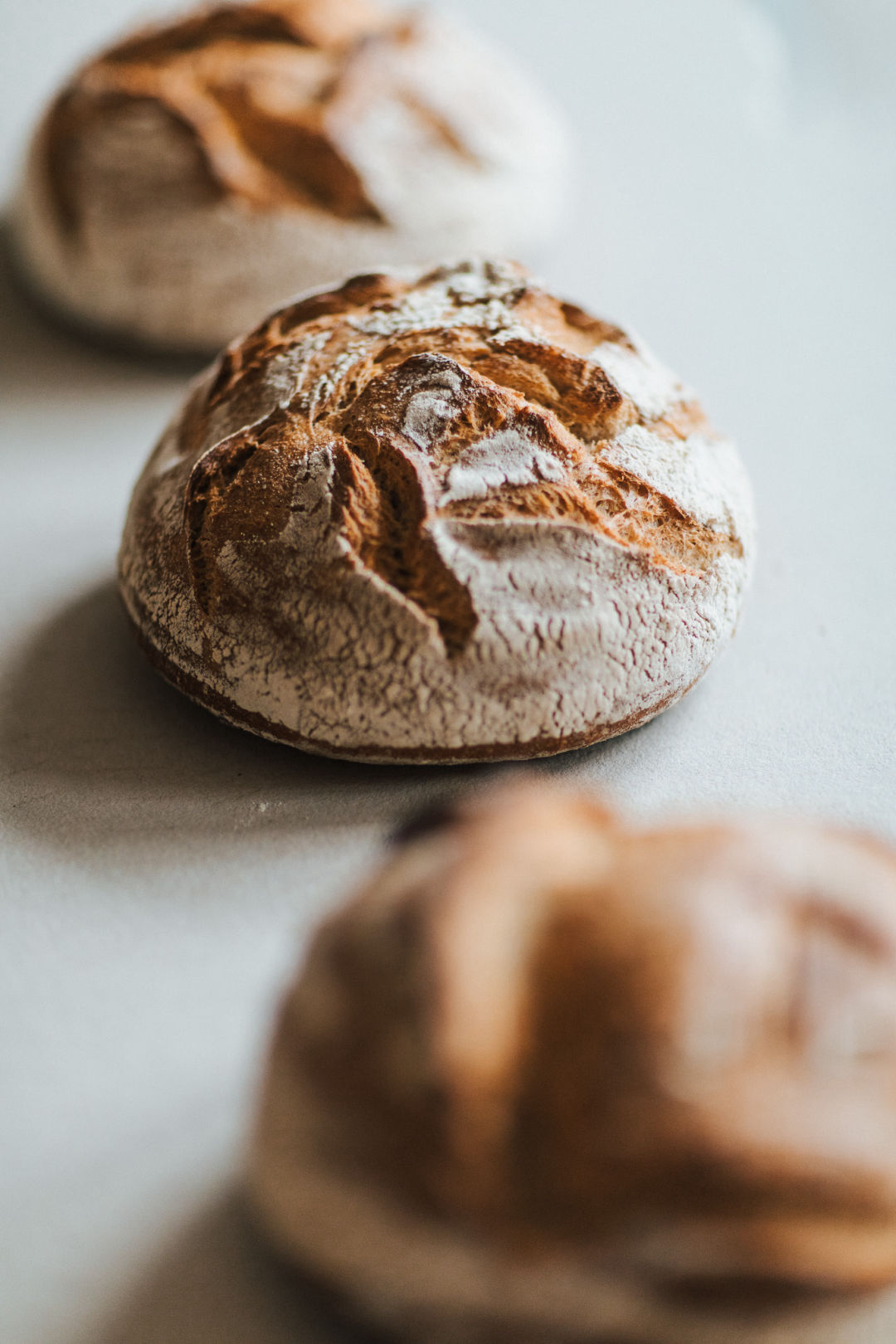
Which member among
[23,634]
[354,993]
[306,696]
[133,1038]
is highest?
[354,993]

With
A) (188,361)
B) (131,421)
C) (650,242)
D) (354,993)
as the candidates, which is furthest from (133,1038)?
(650,242)

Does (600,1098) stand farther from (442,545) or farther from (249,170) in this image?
(249,170)

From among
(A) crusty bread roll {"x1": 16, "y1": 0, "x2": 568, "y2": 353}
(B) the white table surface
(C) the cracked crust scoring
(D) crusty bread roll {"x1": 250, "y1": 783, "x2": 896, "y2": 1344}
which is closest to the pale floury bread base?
(D) crusty bread roll {"x1": 250, "y1": 783, "x2": 896, "y2": 1344}

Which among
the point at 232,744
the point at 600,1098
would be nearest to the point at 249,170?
the point at 232,744

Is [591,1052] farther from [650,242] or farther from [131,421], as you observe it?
[650,242]

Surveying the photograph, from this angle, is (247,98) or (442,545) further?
(247,98)

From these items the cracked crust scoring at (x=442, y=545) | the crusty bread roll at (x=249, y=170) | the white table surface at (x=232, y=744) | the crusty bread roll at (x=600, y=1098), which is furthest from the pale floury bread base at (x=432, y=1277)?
the crusty bread roll at (x=249, y=170)
